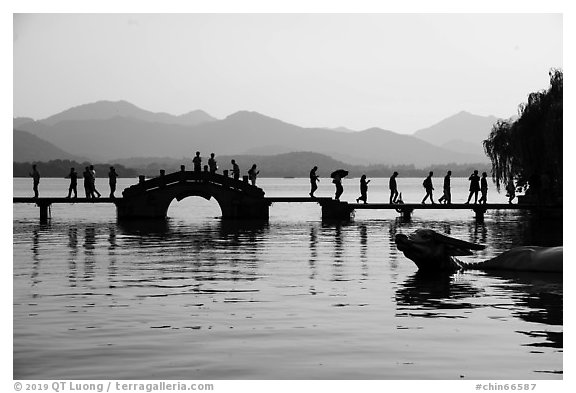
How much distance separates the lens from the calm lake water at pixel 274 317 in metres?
12.1

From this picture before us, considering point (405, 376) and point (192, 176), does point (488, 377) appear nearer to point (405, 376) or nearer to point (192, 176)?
point (405, 376)

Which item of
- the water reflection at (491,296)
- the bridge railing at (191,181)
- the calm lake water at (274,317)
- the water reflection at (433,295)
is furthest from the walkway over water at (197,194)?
the water reflection at (491,296)

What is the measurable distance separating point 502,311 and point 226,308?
4.17 metres

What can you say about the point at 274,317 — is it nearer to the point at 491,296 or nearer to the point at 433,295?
the point at 433,295

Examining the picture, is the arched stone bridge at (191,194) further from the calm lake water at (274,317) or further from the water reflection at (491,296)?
the water reflection at (491,296)

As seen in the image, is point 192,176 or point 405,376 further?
point 192,176

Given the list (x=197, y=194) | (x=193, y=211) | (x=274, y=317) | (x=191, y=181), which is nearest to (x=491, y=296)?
(x=274, y=317)

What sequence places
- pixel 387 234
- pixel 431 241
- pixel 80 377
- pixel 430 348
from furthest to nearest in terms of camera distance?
pixel 387 234 → pixel 431 241 → pixel 430 348 → pixel 80 377

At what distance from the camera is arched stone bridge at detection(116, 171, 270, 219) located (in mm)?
45344

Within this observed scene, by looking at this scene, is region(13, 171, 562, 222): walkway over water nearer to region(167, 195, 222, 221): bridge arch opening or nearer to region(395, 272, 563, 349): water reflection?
region(167, 195, 222, 221): bridge arch opening

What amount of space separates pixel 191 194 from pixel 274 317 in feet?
99.9
